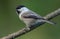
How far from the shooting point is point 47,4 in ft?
7.57

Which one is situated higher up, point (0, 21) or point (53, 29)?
point (0, 21)

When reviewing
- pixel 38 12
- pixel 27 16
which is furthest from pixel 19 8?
pixel 38 12

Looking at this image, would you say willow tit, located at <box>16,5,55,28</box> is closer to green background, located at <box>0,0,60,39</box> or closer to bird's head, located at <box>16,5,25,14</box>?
bird's head, located at <box>16,5,25,14</box>

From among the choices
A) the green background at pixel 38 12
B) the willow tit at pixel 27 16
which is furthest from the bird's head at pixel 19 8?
the green background at pixel 38 12

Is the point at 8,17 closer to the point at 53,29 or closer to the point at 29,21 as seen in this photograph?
the point at 53,29

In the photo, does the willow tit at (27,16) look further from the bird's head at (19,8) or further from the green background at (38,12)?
the green background at (38,12)

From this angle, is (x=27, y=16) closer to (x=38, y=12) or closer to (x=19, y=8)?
(x=19, y=8)

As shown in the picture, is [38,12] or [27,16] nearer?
[27,16]

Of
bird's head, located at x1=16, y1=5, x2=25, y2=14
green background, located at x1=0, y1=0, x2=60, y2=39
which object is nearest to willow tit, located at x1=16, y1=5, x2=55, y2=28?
bird's head, located at x1=16, y1=5, x2=25, y2=14

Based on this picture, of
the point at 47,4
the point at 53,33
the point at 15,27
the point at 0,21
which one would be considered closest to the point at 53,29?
the point at 53,33

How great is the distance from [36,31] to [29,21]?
2.19 feet

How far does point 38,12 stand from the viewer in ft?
7.23

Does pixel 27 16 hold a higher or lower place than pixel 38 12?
lower

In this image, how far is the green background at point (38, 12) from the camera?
7.26 ft
